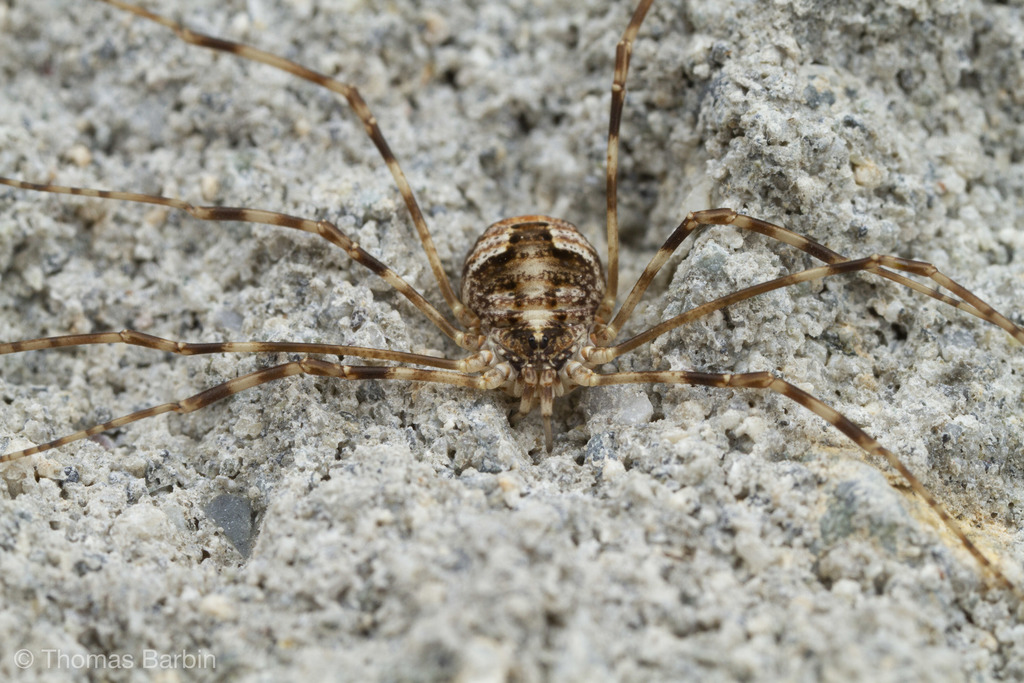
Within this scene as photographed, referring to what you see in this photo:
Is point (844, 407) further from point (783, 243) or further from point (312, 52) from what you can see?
point (312, 52)

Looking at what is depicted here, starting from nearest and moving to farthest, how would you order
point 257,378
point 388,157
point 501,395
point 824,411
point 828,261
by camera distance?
point 824,411 → point 257,378 → point 828,261 → point 501,395 → point 388,157

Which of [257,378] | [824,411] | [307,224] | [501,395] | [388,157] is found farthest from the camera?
[388,157]

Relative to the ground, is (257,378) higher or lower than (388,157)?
lower

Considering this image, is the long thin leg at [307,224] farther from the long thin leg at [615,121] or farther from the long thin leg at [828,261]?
the long thin leg at [828,261]

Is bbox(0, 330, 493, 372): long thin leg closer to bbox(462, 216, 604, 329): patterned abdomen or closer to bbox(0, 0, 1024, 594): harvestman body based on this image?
bbox(0, 0, 1024, 594): harvestman body

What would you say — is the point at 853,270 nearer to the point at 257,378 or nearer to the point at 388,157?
the point at 388,157

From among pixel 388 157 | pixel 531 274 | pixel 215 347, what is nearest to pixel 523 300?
pixel 531 274

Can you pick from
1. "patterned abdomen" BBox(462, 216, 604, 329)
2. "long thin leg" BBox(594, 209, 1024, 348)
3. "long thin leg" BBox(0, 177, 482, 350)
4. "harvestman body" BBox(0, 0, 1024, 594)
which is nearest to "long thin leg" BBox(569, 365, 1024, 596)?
"harvestman body" BBox(0, 0, 1024, 594)

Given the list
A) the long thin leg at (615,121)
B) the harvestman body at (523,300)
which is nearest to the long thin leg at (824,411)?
the harvestman body at (523,300)
